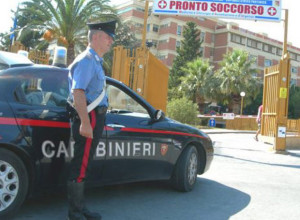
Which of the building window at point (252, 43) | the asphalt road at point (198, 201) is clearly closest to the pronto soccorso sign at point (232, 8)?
the asphalt road at point (198, 201)

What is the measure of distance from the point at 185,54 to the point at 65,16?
97.8 feet

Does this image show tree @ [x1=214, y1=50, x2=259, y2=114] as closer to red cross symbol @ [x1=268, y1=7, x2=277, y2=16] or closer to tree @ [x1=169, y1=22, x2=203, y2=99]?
tree @ [x1=169, y1=22, x2=203, y2=99]

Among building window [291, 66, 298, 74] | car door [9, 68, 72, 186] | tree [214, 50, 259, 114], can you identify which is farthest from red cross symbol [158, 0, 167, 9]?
building window [291, 66, 298, 74]

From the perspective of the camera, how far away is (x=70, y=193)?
3.31 meters

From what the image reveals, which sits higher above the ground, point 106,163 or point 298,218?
point 106,163

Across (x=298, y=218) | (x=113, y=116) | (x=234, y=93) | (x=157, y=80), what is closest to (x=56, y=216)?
(x=113, y=116)

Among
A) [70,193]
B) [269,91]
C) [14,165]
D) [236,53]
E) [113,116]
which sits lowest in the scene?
[70,193]

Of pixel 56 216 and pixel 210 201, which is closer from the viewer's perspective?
pixel 56 216

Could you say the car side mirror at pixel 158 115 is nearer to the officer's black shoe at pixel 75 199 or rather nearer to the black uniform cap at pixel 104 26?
the black uniform cap at pixel 104 26

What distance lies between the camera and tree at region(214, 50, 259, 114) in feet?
126

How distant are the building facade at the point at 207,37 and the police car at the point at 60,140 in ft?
154

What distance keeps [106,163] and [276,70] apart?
30.9ft

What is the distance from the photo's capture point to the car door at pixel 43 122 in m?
3.45

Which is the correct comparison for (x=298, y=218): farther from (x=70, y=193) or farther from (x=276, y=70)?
(x=276, y=70)
